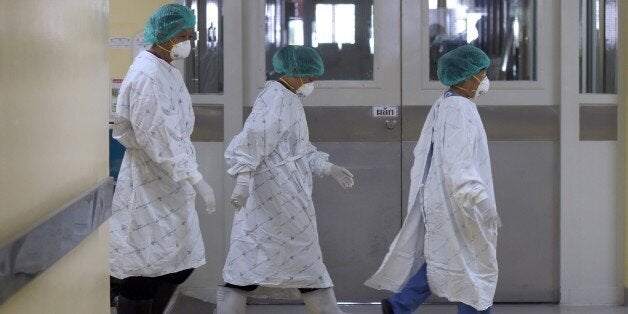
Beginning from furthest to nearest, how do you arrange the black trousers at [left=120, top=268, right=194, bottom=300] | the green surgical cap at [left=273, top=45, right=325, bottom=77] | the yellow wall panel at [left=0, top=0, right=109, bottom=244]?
the green surgical cap at [left=273, top=45, right=325, bottom=77] → the black trousers at [left=120, top=268, right=194, bottom=300] → the yellow wall panel at [left=0, top=0, right=109, bottom=244]

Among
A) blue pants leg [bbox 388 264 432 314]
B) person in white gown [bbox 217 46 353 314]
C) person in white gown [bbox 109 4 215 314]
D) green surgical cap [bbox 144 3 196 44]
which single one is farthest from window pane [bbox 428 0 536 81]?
person in white gown [bbox 109 4 215 314]

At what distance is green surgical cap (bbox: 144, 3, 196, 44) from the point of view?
4379 millimetres

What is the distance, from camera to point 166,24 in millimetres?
4371

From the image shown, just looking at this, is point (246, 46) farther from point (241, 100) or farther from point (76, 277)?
point (76, 277)

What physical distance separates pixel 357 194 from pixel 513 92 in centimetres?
105

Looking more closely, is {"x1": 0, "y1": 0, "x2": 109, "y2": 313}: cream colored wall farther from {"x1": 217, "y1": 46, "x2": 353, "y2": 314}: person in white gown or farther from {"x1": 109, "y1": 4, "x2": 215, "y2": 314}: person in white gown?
{"x1": 217, "y1": 46, "x2": 353, "y2": 314}: person in white gown

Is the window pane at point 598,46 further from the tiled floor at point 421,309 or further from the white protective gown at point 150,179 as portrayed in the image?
the white protective gown at point 150,179

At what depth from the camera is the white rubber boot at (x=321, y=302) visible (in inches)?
194

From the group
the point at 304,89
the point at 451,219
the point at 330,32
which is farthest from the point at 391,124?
the point at 451,219

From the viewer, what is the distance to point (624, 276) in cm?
602

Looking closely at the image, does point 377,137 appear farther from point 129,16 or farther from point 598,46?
point 129,16

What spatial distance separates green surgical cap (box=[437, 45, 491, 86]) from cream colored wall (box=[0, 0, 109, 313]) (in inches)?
83.2

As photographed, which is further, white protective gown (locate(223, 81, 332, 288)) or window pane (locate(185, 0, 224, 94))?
window pane (locate(185, 0, 224, 94))

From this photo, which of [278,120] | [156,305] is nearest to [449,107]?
[278,120]
